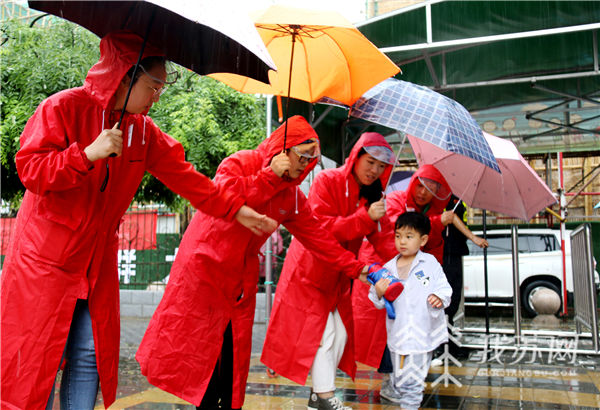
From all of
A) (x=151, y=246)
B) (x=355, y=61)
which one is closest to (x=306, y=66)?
(x=355, y=61)

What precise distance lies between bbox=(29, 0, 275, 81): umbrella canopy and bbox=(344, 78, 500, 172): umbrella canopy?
57.3 inches

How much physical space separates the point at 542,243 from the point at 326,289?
364 inches

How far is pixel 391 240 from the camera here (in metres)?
4.94

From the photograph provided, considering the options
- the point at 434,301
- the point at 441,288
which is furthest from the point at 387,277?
the point at 441,288

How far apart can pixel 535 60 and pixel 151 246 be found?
29.7 feet

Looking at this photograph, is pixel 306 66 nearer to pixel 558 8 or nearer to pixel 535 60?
pixel 558 8

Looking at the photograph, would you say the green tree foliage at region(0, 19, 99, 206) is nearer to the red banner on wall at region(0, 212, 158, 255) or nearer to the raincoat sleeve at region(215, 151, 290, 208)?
the red banner on wall at region(0, 212, 158, 255)

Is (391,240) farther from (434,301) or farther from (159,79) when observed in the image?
(159,79)

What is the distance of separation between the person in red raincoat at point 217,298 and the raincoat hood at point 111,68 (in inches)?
41.4

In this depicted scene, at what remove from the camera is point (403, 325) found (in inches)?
164

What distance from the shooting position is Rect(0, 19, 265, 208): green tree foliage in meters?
8.27

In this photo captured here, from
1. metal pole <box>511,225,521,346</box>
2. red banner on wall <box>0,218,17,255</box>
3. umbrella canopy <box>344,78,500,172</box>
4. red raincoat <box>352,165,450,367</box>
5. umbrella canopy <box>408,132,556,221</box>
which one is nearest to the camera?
umbrella canopy <box>344,78,500,172</box>

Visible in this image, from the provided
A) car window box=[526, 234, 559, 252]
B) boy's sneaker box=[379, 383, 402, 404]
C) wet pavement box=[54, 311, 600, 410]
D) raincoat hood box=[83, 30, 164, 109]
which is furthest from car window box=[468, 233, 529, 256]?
raincoat hood box=[83, 30, 164, 109]

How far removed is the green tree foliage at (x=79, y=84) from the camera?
827cm
